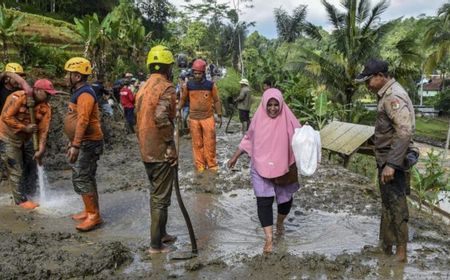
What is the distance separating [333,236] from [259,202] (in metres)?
1.13

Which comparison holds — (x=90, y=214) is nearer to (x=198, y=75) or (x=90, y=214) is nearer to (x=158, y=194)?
(x=158, y=194)

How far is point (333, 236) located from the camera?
5379 mm

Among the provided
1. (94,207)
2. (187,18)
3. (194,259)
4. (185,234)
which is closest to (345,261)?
(194,259)

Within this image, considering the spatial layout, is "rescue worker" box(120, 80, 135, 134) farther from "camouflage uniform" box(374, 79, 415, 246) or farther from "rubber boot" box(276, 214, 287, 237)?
"camouflage uniform" box(374, 79, 415, 246)

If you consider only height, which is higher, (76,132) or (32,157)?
(76,132)

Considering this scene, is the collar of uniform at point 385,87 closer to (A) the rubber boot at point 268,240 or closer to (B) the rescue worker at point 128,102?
(A) the rubber boot at point 268,240

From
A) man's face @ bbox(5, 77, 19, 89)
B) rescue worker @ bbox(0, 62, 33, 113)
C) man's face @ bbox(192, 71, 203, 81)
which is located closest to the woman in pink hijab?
man's face @ bbox(192, 71, 203, 81)

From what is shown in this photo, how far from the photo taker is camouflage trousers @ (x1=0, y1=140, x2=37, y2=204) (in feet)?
21.0

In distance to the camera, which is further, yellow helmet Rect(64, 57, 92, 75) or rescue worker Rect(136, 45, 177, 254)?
yellow helmet Rect(64, 57, 92, 75)

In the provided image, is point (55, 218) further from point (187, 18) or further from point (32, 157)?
point (187, 18)

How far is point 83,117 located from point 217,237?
6.60 ft

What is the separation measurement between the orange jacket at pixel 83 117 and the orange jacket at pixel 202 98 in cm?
306

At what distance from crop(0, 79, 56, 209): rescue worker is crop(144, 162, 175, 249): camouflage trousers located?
2.35 m

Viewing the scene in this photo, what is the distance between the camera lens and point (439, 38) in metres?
32.4
